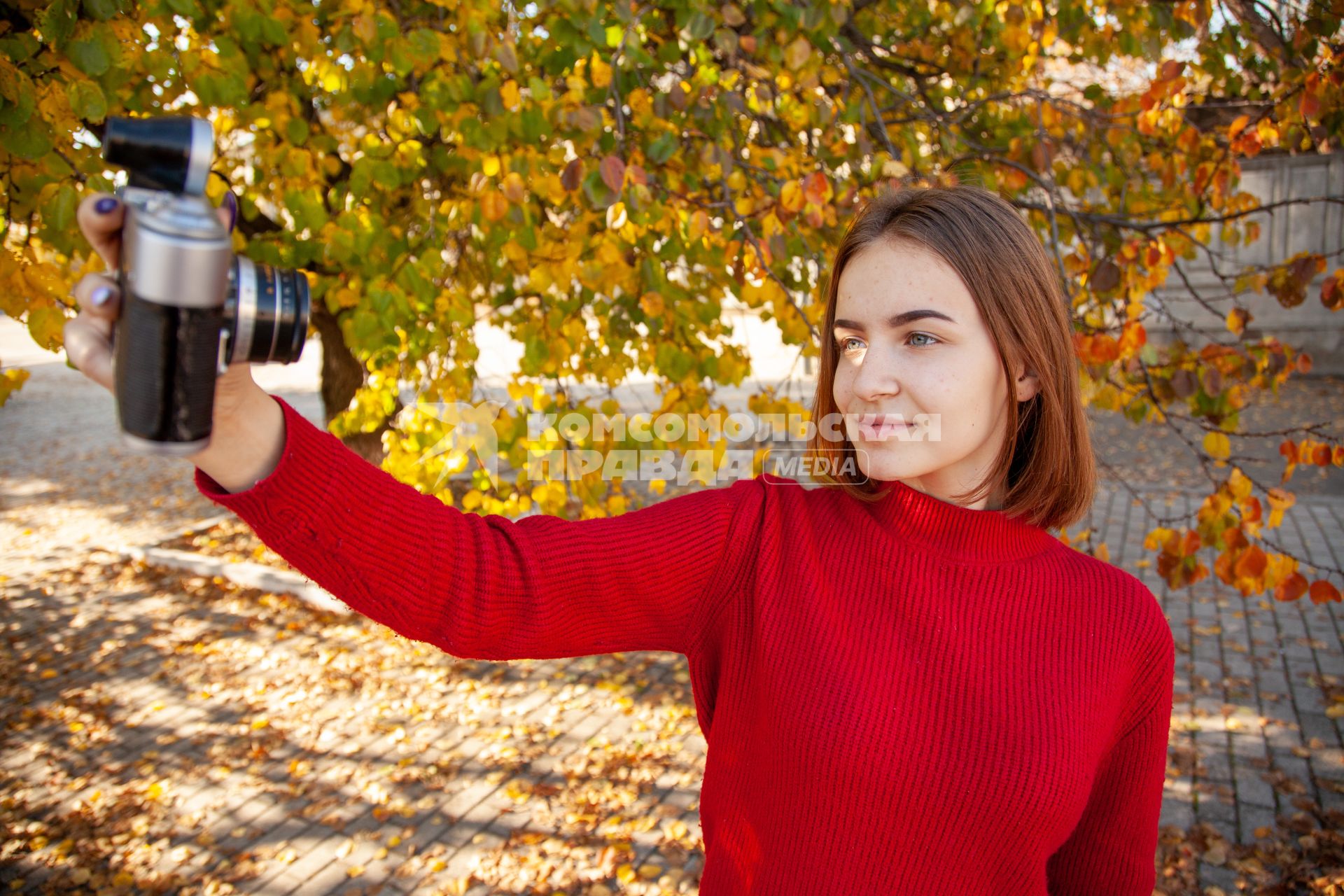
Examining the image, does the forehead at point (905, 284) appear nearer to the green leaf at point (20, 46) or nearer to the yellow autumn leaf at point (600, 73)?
the yellow autumn leaf at point (600, 73)

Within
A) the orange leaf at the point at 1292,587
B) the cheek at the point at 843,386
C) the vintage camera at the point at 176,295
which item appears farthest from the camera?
the orange leaf at the point at 1292,587

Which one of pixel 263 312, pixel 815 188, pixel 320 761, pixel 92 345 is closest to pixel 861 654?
pixel 263 312

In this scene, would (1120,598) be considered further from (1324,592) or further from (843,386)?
(1324,592)

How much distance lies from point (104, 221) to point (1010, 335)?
1.16 metres

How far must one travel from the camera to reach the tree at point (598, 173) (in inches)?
100

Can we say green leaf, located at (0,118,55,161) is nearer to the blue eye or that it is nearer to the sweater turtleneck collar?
the blue eye

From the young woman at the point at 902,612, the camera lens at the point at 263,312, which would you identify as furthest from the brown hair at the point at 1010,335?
the camera lens at the point at 263,312

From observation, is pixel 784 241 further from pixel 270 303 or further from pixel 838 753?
pixel 270 303

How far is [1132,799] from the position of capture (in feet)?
4.88

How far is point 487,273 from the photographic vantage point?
3648 millimetres

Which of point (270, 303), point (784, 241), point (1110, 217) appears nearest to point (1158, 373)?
point (1110, 217)

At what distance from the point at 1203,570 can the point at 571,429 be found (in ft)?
7.20

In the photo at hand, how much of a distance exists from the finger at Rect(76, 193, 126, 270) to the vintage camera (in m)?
0.01

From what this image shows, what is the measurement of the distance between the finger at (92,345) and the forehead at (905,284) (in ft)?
3.18
